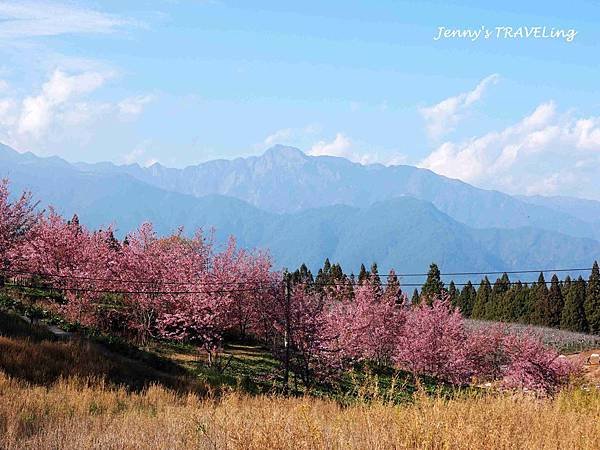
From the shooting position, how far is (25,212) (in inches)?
1377

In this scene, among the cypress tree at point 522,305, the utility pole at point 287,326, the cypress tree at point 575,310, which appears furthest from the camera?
the cypress tree at point 522,305

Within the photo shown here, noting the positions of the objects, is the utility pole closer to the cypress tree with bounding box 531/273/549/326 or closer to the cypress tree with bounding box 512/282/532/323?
the cypress tree with bounding box 531/273/549/326

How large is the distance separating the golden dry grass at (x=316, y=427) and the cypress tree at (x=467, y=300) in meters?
80.7

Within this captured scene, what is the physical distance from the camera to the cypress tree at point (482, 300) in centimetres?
8419

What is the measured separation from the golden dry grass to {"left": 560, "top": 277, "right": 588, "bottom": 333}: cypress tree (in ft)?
211

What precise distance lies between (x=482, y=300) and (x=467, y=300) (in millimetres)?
5022

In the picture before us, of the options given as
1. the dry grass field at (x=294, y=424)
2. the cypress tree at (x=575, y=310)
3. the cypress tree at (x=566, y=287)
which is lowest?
the dry grass field at (x=294, y=424)

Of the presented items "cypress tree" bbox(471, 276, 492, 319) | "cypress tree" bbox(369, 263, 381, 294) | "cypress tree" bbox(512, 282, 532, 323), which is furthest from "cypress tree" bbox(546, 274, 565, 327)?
"cypress tree" bbox(369, 263, 381, 294)

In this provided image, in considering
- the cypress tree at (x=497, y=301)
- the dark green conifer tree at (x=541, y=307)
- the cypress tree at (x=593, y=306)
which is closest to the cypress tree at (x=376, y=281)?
the cypress tree at (x=497, y=301)

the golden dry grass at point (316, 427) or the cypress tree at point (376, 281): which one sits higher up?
the cypress tree at point (376, 281)

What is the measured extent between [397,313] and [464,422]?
36318 mm

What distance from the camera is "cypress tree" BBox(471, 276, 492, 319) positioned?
276 ft

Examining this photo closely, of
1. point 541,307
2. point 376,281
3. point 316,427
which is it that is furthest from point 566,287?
point 316,427

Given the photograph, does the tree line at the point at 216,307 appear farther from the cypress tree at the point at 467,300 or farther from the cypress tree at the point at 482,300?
the cypress tree at the point at 467,300
